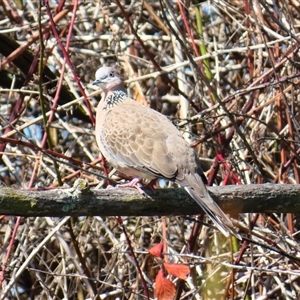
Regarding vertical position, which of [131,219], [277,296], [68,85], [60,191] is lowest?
[277,296]

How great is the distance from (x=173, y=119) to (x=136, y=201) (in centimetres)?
137

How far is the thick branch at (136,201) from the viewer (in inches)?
105

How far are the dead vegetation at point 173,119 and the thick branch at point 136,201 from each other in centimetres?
65

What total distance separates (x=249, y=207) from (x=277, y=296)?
1.73 metres

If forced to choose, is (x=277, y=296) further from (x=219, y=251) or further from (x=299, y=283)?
(x=219, y=251)

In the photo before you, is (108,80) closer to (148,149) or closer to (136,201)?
(148,149)

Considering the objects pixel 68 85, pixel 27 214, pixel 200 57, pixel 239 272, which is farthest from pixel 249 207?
pixel 68 85

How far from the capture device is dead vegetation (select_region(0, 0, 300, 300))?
400cm

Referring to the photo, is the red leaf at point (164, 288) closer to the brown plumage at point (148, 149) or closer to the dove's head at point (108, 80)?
the brown plumage at point (148, 149)

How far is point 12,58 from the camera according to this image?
425 cm

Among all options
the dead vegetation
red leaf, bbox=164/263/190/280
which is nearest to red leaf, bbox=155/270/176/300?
the dead vegetation

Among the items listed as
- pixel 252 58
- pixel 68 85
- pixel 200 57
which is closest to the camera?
pixel 200 57

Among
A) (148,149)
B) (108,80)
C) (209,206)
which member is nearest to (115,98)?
(108,80)

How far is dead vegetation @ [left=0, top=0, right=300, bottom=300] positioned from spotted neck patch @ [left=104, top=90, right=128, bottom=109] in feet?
0.39
